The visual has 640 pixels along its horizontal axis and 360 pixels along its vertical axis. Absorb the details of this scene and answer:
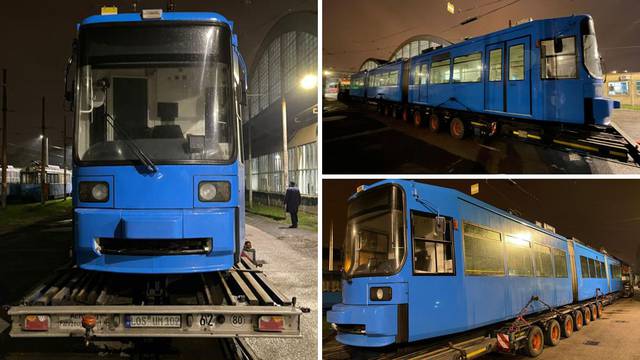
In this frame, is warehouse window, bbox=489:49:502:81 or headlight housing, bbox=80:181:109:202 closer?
headlight housing, bbox=80:181:109:202

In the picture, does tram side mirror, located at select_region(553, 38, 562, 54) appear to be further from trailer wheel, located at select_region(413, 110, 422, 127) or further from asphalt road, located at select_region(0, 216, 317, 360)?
asphalt road, located at select_region(0, 216, 317, 360)

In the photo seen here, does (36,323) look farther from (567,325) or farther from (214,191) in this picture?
(567,325)

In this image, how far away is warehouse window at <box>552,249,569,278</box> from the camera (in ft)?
22.1

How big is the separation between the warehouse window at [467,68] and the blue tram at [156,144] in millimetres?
4263

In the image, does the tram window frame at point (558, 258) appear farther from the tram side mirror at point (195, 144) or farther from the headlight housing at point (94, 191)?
the headlight housing at point (94, 191)

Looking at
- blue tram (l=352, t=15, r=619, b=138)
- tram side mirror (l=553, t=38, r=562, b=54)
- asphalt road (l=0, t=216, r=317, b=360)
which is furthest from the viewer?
tram side mirror (l=553, t=38, r=562, b=54)

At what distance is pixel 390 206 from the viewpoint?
4.14m

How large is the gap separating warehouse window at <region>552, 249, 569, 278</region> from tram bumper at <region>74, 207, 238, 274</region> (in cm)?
502

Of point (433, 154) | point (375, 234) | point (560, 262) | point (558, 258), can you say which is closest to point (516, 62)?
point (433, 154)

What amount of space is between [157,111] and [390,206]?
7.11ft

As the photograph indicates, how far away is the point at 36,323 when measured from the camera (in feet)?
11.2

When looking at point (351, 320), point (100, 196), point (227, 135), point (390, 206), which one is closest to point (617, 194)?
point (390, 206)

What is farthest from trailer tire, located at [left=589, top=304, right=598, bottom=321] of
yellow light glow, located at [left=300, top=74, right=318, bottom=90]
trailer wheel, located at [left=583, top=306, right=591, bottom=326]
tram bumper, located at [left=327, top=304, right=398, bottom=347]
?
yellow light glow, located at [left=300, top=74, right=318, bottom=90]

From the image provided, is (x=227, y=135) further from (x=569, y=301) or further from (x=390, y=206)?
(x=569, y=301)
